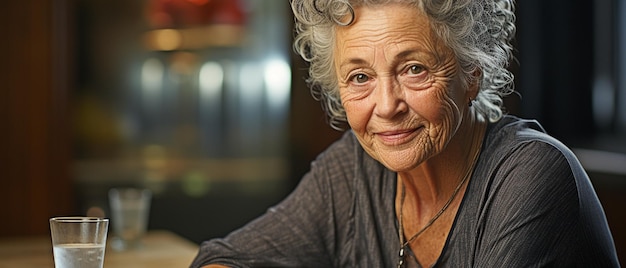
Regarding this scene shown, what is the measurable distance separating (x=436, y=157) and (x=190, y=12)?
3648 mm

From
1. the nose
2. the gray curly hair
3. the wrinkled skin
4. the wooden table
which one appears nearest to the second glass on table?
the wooden table

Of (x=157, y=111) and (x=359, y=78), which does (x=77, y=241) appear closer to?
(x=359, y=78)

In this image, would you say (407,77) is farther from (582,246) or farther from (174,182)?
(174,182)

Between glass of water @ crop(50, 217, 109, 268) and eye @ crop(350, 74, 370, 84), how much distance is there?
1.62ft

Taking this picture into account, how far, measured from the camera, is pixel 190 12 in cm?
528

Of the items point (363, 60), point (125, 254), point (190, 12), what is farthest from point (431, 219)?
point (190, 12)

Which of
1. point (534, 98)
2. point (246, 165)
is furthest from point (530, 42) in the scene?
point (246, 165)

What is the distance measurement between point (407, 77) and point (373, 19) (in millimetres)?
115

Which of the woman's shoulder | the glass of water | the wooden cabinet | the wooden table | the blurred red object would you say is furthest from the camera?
the blurred red object

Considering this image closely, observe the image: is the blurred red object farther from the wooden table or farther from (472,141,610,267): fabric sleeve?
(472,141,610,267): fabric sleeve

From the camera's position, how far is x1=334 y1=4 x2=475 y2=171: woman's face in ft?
5.41

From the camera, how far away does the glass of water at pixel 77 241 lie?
4.88 ft

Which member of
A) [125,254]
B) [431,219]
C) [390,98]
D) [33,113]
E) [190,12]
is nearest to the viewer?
[390,98]

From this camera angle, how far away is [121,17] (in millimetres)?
5188
